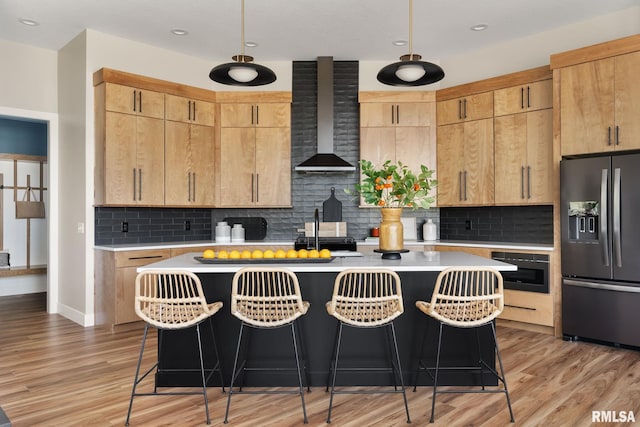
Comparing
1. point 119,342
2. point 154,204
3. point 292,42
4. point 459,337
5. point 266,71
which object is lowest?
point 119,342

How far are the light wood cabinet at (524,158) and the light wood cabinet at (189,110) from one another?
133 inches

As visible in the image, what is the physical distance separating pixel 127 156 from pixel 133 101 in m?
0.60

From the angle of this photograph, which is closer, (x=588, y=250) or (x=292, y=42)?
(x=588, y=250)

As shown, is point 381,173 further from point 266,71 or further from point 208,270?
point 208,270

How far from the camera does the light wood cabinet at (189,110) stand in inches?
212

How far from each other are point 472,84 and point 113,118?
13.1ft

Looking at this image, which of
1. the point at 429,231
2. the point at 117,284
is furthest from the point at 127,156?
the point at 429,231

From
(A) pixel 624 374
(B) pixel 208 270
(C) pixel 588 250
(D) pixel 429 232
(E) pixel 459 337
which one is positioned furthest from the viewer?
(D) pixel 429 232

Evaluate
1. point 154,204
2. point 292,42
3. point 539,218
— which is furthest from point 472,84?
point 154,204

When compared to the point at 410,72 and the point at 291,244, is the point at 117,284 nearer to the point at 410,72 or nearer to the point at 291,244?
the point at 291,244

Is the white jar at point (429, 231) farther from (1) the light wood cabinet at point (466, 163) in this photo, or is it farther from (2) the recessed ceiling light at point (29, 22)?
(2) the recessed ceiling light at point (29, 22)

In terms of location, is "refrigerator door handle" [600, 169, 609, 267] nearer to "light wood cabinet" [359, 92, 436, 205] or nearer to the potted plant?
the potted plant

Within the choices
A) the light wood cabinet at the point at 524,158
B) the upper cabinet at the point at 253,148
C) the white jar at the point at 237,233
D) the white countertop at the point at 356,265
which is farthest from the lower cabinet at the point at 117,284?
the light wood cabinet at the point at 524,158

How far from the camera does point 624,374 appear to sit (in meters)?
3.36
